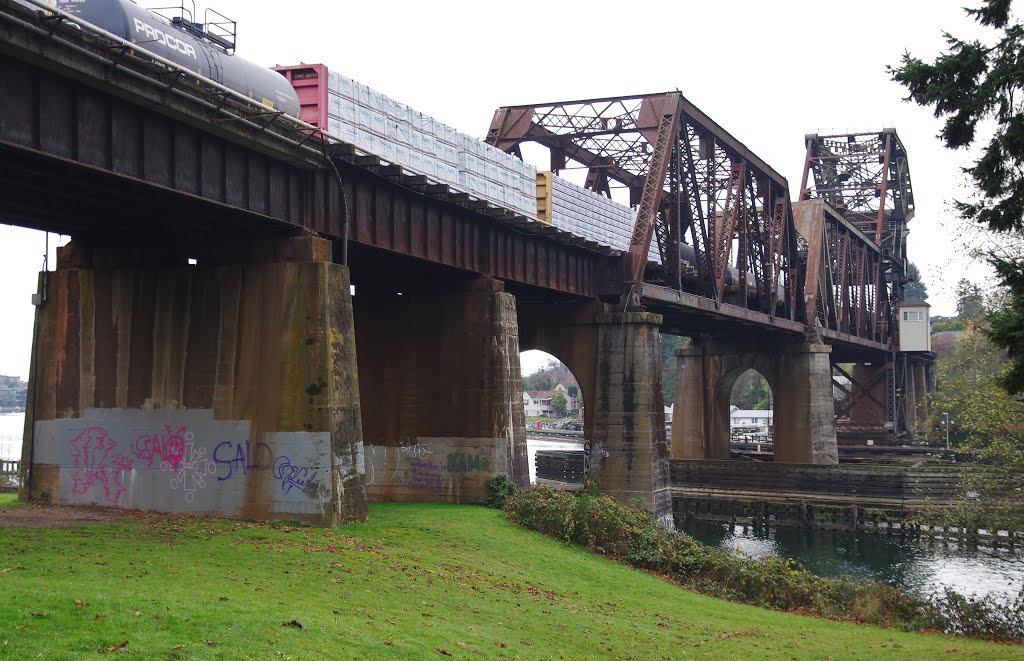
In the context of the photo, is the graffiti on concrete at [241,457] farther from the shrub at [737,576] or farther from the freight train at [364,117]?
the shrub at [737,576]

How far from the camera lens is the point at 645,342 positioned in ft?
158

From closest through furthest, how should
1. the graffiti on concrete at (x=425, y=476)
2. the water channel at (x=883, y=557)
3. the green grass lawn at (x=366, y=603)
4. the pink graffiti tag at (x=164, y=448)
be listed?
the green grass lawn at (x=366, y=603) → the pink graffiti tag at (x=164, y=448) → the graffiti on concrete at (x=425, y=476) → the water channel at (x=883, y=557)

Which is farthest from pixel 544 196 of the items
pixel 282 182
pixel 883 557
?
pixel 883 557

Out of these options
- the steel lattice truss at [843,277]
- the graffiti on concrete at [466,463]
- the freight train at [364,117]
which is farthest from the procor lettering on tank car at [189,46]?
the steel lattice truss at [843,277]

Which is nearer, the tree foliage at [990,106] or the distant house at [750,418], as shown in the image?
the tree foliage at [990,106]

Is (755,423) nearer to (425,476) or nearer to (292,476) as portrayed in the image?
(425,476)

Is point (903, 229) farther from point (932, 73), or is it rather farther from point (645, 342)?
point (932, 73)

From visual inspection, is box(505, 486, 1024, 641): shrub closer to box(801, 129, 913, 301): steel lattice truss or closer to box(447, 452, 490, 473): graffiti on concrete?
box(447, 452, 490, 473): graffiti on concrete

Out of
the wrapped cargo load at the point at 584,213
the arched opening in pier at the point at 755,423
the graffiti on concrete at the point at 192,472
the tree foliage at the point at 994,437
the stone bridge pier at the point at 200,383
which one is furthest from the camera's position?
the arched opening in pier at the point at 755,423

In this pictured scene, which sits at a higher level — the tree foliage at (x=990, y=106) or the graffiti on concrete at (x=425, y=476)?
the tree foliage at (x=990, y=106)

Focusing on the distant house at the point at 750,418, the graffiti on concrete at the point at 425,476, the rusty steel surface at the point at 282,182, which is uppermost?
the rusty steel surface at the point at 282,182

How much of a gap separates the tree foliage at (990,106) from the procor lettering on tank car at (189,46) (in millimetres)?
15621

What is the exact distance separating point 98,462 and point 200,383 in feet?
13.3

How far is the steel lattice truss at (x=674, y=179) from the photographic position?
50812mm
